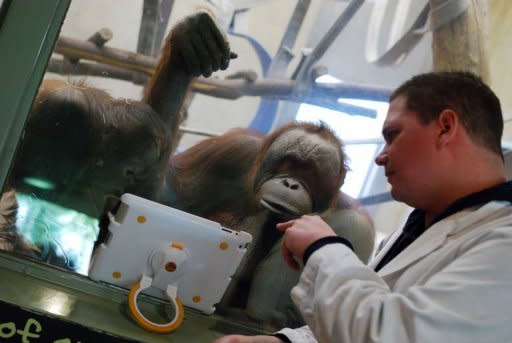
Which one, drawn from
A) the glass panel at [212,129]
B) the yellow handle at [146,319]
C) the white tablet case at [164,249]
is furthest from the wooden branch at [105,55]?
the yellow handle at [146,319]

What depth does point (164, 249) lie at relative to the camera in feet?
3.45

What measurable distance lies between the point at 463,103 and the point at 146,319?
71 cm

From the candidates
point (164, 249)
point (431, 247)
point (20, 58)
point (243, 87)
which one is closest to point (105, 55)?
point (20, 58)

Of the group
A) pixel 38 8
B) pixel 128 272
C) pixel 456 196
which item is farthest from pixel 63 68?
pixel 456 196

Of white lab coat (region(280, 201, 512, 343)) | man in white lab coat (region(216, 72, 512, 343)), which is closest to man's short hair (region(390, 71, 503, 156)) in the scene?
man in white lab coat (region(216, 72, 512, 343))

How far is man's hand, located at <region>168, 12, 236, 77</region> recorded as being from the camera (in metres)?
1.16

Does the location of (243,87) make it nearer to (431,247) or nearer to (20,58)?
(20,58)

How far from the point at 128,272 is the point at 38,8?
0.56 meters

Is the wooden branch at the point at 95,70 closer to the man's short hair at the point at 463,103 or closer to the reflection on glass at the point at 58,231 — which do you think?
the reflection on glass at the point at 58,231

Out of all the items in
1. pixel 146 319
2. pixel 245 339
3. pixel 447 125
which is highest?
pixel 447 125

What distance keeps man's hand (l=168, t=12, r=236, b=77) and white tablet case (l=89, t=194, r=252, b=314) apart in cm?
34

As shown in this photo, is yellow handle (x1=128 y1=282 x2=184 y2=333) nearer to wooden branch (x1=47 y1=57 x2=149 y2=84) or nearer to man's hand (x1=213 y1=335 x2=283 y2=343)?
man's hand (x1=213 y1=335 x2=283 y2=343)

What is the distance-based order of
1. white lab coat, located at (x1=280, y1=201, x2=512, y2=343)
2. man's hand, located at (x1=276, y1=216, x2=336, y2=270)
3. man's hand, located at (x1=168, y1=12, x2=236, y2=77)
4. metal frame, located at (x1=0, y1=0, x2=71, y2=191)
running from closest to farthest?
white lab coat, located at (x1=280, y1=201, x2=512, y2=343), man's hand, located at (x1=276, y1=216, x2=336, y2=270), metal frame, located at (x1=0, y1=0, x2=71, y2=191), man's hand, located at (x1=168, y1=12, x2=236, y2=77)

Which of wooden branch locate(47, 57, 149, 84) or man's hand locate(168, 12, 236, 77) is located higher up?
man's hand locate(168, 12, 236, 77)
